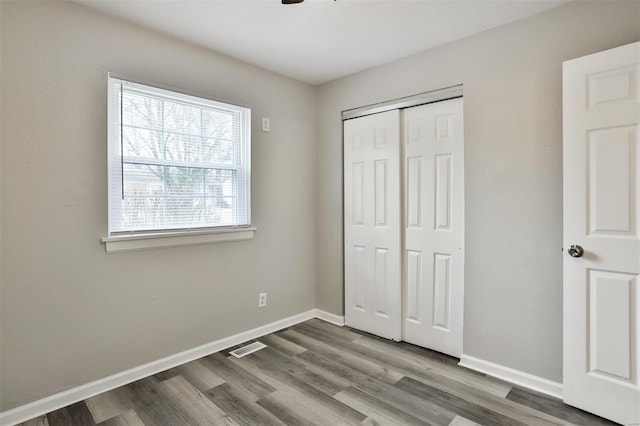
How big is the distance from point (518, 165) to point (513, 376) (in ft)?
4.75

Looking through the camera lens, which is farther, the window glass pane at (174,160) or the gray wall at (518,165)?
the window glass pane at (174,160)

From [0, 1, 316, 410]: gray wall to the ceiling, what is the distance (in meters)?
0.19

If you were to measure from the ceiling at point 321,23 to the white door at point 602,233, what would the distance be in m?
0.67

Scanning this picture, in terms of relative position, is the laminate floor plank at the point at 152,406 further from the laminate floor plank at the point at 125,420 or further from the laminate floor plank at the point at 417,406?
the laminate floor plank at the point at 417,406

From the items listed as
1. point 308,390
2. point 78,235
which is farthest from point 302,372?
point 78,235

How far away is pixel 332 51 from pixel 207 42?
0.99 meters

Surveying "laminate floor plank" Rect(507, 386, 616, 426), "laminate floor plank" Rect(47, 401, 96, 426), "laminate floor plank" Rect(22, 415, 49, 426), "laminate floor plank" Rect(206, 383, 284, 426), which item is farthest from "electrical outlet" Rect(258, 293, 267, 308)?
"laminate floor plank" Rect(507, 386, 616, 426)

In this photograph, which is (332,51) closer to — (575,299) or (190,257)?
(190,257)

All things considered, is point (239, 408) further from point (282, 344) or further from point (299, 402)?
point (282, 344)

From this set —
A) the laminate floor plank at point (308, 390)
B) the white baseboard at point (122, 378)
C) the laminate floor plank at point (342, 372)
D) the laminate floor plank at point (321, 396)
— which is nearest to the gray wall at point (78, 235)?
the white baseboard at point (122, 378)

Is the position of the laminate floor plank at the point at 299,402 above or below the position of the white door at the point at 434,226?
below

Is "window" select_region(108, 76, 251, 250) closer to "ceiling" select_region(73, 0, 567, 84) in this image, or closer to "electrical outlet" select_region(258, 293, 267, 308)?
"ceiling" select_region(73, 0, 567, 84)

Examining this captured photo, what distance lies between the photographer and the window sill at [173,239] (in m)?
2.25

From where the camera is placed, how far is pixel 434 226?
9.07ft
